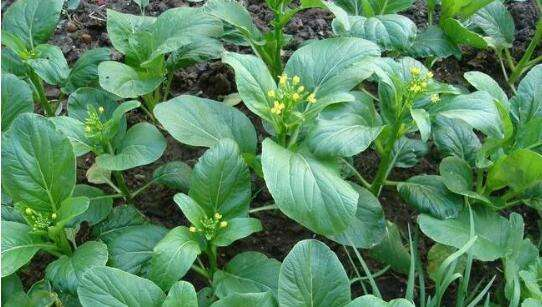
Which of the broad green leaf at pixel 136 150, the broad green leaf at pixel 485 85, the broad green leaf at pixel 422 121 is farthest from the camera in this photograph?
the broad green leaf at pixel 485 85

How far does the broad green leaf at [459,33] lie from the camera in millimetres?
2072

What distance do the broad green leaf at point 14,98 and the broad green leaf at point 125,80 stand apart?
0.21 m

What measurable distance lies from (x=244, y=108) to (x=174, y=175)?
1.48 ft

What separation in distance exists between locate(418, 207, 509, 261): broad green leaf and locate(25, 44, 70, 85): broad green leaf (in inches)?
42.2

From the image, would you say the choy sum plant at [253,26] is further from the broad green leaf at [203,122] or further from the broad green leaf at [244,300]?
the broad green leaf at [244,300]

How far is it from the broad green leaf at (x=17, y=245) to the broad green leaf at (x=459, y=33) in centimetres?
133

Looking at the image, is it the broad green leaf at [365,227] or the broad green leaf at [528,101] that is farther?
the broad green leaf at [528,101]

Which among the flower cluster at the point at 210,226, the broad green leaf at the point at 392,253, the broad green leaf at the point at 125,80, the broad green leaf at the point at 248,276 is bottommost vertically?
the broad green leaf at the point at 392,253

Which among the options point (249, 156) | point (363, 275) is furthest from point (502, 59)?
point (249, 156)

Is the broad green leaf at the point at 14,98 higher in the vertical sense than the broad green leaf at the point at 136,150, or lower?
higher

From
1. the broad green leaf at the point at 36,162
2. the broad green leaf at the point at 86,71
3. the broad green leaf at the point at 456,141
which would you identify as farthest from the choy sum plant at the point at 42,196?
the broad green leaf at the point at 456,141

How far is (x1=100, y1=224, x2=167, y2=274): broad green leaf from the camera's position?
5.51ft

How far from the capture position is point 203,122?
1798mm

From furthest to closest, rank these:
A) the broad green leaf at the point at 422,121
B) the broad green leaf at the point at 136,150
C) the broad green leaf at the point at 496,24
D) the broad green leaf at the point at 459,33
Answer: the broad green leaf at the point at 496,24 < the broad green leaf at the point at 459,33 < the broad green leaf at the point at 136,150 < the broad green leaf at the point at 422,121
